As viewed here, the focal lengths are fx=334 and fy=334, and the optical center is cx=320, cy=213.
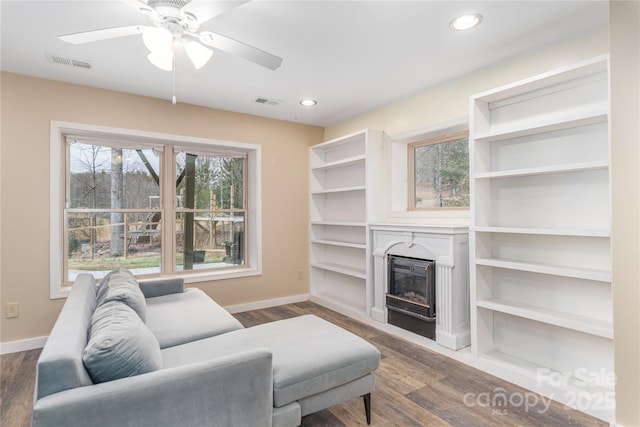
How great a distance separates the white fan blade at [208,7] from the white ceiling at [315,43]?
0.10ft

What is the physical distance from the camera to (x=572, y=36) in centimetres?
245

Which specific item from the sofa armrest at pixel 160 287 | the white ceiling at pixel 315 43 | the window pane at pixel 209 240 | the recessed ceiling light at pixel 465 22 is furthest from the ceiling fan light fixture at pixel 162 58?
the window pane at pixel 209 240

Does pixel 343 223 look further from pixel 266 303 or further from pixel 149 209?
pixel 149 209

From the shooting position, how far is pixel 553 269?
235cm

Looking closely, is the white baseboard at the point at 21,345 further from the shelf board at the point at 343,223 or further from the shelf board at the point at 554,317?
the shelf board at the point at 554,317

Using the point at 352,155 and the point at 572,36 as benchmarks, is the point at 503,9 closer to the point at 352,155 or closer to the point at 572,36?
the point at 572,36

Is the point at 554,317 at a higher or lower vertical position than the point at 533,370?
higher

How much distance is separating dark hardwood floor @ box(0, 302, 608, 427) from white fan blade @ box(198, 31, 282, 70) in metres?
2.31

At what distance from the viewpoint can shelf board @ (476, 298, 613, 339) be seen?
2.15 metres

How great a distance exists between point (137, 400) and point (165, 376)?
124 mm

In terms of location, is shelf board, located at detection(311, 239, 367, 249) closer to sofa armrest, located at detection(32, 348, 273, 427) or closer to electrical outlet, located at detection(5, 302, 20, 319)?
sofa armrest, located at detection(32, 348, 273, 427)

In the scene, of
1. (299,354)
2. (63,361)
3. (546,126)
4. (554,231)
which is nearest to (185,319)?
(299,354)

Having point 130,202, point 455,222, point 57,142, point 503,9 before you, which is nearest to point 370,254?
point 455,222

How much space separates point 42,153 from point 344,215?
3.41 metres
